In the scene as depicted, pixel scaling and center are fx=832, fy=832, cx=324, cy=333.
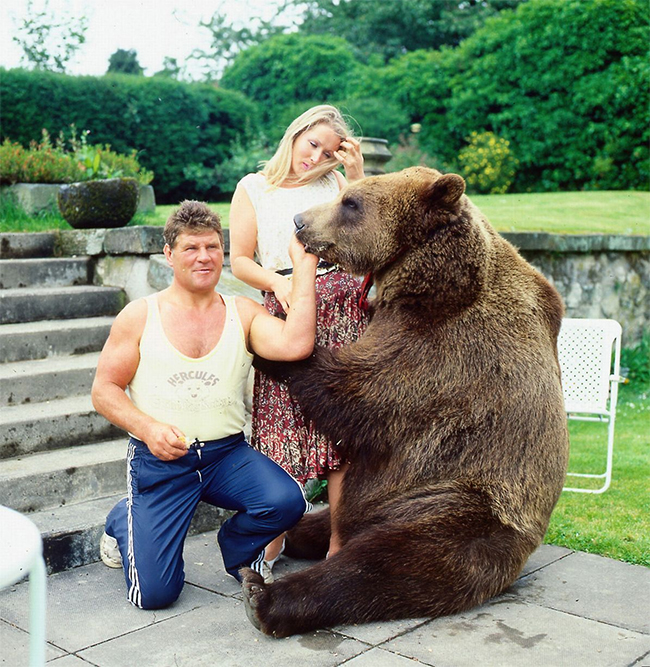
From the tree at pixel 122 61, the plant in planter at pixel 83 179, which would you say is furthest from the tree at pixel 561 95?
the tree at pixel 122 61

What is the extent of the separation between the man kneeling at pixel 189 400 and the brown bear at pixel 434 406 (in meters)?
0.21

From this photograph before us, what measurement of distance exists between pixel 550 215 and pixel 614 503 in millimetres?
5619

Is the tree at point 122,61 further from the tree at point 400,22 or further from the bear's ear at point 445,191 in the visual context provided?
the bear's ear at point 445,191

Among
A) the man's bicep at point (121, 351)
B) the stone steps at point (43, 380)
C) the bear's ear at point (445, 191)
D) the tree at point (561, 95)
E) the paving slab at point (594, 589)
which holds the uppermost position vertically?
the tree at point (561, 95)

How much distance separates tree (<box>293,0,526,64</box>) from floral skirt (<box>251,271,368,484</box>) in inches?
874

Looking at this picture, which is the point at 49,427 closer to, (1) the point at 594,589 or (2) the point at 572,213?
(1) the point at 594,589

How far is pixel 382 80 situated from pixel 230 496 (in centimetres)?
1830

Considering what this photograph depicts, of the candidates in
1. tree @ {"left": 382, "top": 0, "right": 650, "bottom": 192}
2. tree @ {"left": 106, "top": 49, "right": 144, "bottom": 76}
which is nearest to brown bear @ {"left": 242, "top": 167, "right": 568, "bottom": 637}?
tree @ {"left": 382, "top": 0, "right": 650, "bottom": 192}

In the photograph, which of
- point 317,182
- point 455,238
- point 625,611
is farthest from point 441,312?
point 625,611

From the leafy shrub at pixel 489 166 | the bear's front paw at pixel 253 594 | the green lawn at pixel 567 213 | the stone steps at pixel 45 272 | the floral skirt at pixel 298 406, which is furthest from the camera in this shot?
the leafy shrub at pixel 489 166

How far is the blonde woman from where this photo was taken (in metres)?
3.39

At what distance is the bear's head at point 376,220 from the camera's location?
120 inches

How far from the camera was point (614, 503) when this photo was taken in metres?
4.70

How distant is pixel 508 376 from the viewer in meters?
3.01
